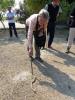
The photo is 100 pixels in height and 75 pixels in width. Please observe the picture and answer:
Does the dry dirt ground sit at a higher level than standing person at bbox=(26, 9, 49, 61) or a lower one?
lower

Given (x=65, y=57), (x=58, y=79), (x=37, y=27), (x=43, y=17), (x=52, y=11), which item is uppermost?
(x=43, y=17)

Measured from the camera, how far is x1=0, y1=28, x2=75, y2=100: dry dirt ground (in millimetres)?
6414

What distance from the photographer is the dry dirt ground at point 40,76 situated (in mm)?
6414

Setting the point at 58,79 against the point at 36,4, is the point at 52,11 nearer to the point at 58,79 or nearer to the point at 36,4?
the point at 58,79

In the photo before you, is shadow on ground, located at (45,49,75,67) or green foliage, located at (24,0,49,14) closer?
shadow on ground, located at (45,49,75,67)

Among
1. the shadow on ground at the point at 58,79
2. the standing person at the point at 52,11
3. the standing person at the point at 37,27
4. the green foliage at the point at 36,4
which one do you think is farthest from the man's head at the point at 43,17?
the green foliage at the point at 36,4

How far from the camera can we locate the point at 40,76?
7.43m

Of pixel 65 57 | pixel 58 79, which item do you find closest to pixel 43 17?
Result: pixel 58 79

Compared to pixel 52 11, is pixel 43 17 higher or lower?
higher

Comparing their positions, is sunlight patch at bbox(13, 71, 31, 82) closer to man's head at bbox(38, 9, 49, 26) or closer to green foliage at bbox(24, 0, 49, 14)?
man's head at bbox(38, 9, 49, 26)

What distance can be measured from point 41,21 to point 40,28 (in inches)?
19.1

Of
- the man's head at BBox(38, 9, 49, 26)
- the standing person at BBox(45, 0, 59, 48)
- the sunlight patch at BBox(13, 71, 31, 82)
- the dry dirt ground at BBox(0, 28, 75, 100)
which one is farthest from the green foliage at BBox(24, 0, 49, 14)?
the sunlight patch at BBox(13, 71, 31, 82)

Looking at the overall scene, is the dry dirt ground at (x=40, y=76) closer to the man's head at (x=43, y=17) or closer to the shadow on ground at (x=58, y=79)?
the shadow on ground at (x=58, y=79)

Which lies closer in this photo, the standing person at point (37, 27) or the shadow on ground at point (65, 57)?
the standing person at point (37, 27)
